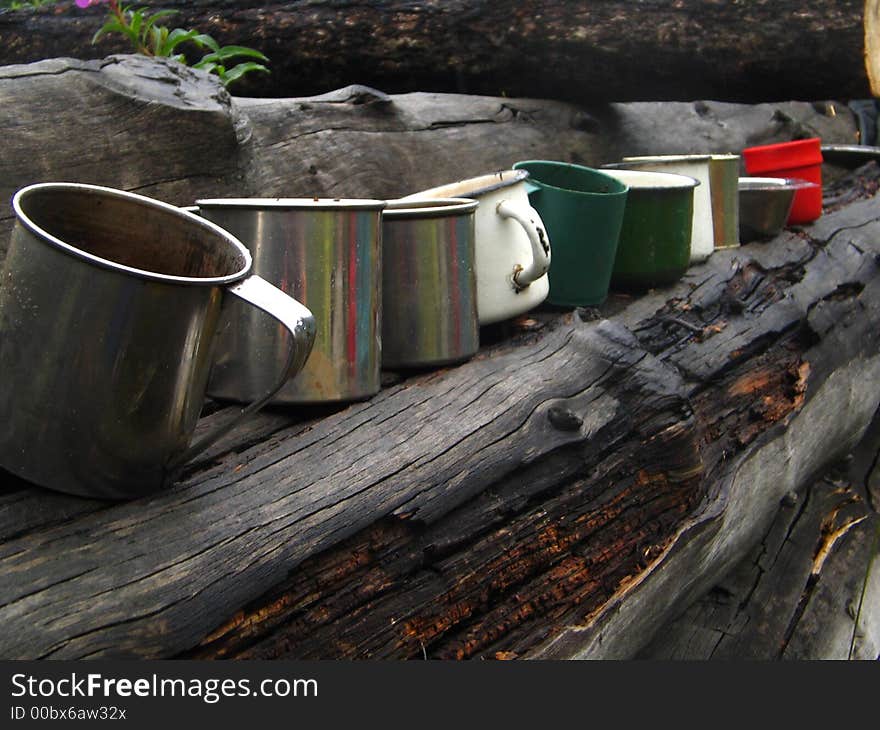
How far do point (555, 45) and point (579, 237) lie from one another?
1075 millimetres

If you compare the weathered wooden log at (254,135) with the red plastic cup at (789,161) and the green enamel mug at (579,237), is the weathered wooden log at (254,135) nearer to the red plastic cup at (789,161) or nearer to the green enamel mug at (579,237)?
the red plastic cup at (789,161)

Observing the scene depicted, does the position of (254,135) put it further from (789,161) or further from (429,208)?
(789,161)

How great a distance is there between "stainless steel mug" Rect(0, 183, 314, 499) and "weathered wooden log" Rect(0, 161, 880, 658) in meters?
0.06

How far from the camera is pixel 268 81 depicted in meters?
2.83

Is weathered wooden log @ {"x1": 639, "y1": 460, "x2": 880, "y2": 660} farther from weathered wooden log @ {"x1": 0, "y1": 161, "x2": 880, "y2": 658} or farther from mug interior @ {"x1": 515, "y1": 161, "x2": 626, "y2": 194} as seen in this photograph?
mug interior @ {"x1": 515, "y1": 161, "x2": 626, "y2": 194}

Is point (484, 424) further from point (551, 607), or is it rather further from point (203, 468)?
point (203, 468)

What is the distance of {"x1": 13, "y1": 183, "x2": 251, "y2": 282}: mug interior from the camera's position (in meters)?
1.23

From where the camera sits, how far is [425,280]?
A: 1.69 metres

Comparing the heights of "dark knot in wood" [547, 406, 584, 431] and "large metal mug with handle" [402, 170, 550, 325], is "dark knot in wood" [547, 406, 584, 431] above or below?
below

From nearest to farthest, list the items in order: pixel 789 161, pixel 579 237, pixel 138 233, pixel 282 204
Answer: pixel 138 233, pixel 282 204, pixel 579 237, pixel 789 161

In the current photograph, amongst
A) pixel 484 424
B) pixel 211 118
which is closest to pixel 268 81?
pixel 211 118

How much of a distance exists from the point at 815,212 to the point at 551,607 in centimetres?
201

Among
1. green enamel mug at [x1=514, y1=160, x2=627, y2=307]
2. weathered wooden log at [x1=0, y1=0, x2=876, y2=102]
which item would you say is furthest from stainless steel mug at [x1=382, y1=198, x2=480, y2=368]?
weathered wooden log at [x1=0, y1=0, x2=876, y2=102]

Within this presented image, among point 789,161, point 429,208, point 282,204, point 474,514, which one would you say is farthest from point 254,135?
point 789,161
